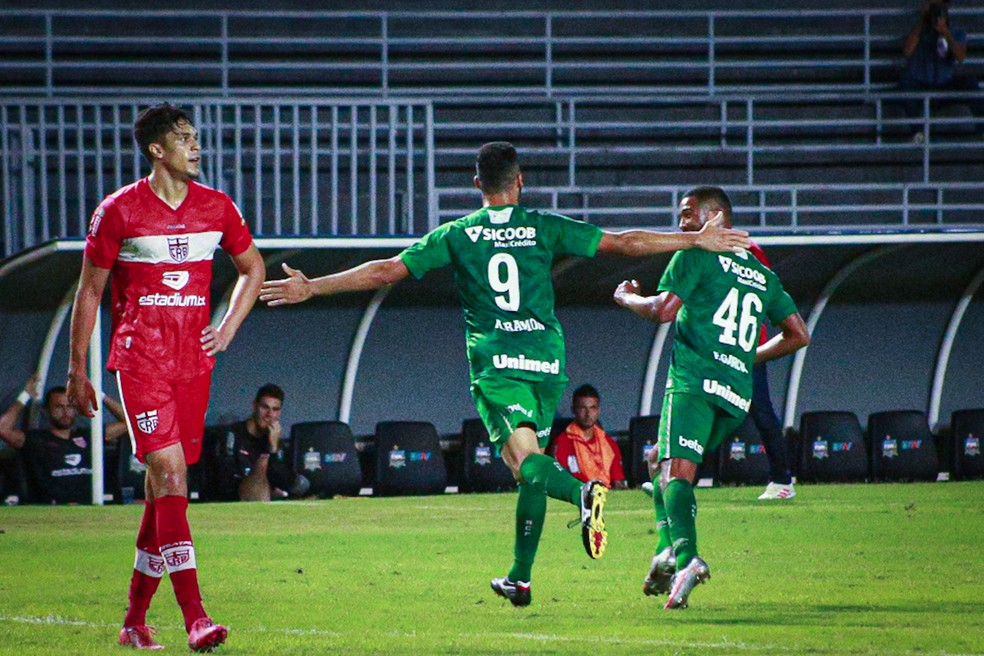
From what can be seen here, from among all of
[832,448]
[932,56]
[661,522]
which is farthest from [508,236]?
[932,56]

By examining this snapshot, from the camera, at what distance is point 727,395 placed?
287 inches

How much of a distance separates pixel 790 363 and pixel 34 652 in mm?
12127

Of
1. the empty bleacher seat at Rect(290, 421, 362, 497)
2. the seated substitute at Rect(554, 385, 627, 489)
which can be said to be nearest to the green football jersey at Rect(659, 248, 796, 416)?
the seated substitute at Rect(554, 385, 627, 489)

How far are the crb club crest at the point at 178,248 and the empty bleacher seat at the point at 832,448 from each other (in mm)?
10423

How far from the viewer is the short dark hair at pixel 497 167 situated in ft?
23.1

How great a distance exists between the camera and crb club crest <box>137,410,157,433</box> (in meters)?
5.84

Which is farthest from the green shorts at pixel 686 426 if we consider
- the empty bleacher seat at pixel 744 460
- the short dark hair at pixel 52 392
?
the empty bleacher seat at pixel 744 460

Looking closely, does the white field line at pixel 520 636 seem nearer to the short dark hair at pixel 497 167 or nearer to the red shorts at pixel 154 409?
the red shorts at pixel 154 409

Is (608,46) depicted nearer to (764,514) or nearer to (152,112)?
(764,514)

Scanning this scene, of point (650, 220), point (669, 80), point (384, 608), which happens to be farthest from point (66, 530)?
point (669, 80)

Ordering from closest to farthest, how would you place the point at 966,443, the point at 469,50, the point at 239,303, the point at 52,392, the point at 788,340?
the point at 239,303 < the point at 788,340 < the point at 52,392 < the point at 966,443 < the point at 469,50

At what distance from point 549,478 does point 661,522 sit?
2.69 feet

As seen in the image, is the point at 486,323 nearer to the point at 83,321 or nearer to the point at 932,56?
the point at 83,321

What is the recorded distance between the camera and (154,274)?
592cm
